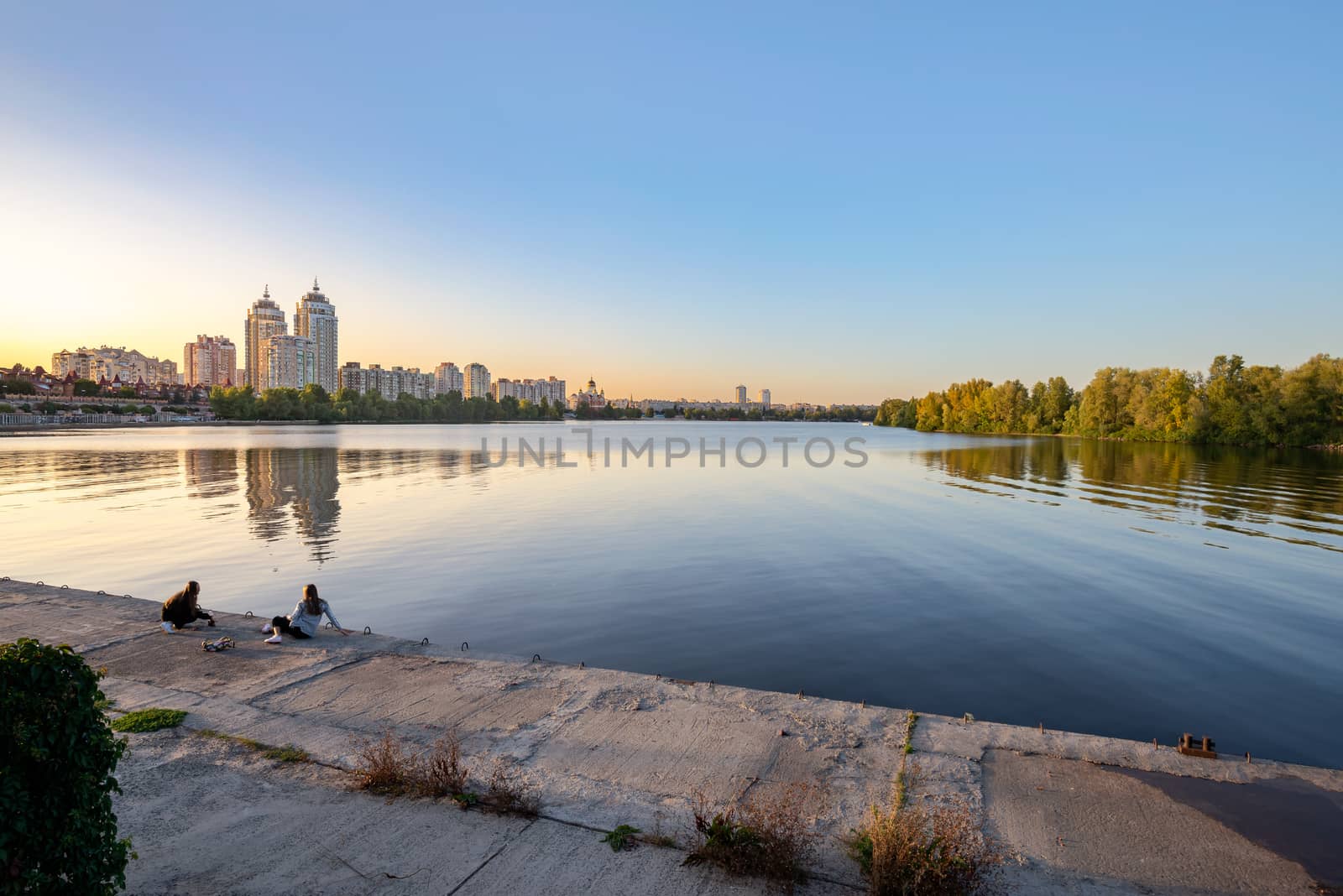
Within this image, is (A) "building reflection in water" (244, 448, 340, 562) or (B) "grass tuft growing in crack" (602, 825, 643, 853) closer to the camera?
(B) "grass tuft growing in crack" (602, 825, 643, 853)

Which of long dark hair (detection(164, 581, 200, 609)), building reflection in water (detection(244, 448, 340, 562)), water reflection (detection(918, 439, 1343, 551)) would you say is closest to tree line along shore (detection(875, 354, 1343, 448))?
water reflection (detection(918, 439, 1343, 551))

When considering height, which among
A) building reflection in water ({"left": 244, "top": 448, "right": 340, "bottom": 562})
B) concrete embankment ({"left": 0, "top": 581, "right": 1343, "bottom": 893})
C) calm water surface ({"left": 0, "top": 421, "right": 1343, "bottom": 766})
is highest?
concrete embankment ({"left": 0, "top": 581, "right": 1343, "bottom": 893})

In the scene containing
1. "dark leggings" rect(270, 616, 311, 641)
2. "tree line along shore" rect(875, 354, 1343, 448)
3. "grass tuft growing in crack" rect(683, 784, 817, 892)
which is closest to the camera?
"grass tuft growing in crack" rect(683, 784, 817, 892)

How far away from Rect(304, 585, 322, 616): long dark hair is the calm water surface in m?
2.52

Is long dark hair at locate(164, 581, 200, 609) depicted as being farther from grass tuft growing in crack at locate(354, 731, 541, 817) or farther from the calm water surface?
grass tuft growing in crack at locate(354, 731, 541, 817)

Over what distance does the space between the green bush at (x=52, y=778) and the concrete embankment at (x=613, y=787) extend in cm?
119

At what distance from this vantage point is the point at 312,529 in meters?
22.9

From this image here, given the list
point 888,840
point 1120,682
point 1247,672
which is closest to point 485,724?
point 888,840

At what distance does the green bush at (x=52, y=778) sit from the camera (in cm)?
325

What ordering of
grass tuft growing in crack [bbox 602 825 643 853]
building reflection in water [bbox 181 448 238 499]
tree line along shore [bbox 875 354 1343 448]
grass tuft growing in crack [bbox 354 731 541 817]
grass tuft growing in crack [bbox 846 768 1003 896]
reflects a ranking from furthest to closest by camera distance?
1. tree line along shore [bbox 875 354 1343 448]
2. building reflection in water [bbox 181 448 238 499]
3. grass tuft growing in crack [bbox 354 731 541 817]
4. grass tuft growing in crack [bbox 602 825 643 853]
5. grass tuft growing in crack [bbox 846 768 1003 896]

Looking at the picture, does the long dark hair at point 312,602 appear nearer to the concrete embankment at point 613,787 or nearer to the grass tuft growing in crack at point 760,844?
the concrete embankment at point 613,787

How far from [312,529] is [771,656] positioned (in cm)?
1825

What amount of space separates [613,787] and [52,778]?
12.3ft

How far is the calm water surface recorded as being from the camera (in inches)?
411
